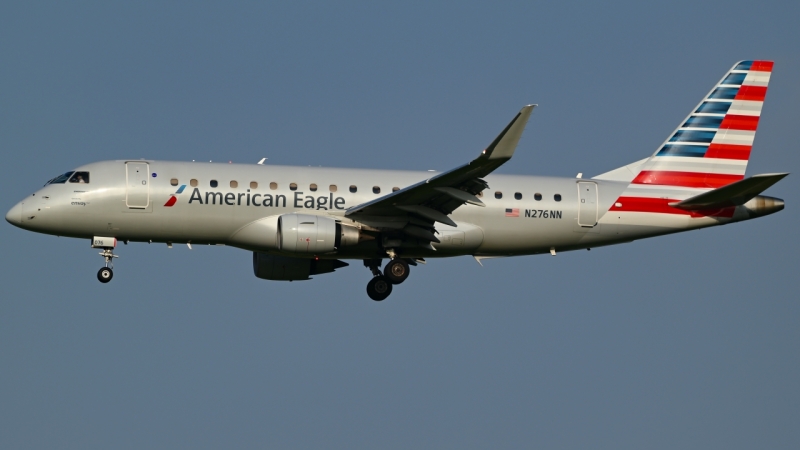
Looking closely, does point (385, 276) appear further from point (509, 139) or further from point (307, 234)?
point (509, 139)

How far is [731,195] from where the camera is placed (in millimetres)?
42969

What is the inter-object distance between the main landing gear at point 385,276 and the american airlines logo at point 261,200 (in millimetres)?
2892

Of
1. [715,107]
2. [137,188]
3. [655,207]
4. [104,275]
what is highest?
[715,107]

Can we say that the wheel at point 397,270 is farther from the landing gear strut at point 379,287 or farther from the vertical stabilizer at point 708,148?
the vertical stabilizer at point 708,148

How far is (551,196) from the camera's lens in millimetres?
43656

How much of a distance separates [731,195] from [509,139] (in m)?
10.7

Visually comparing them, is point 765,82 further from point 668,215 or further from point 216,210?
point 216,210

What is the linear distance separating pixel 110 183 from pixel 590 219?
1680 cm

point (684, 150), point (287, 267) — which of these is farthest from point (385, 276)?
point (684, 150)

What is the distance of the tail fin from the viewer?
149ft

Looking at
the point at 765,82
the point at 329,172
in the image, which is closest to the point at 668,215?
the point at 765,82

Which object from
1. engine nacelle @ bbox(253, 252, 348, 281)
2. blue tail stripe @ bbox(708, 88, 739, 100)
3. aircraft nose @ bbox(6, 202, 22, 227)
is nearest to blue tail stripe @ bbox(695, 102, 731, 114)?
blue tail stripe @ bbox(708, 88, 739, 100)

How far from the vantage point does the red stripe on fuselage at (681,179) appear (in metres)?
45.3

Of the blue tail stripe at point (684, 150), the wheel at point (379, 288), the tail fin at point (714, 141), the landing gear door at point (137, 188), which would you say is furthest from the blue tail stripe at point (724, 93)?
the landing gear door at point (137, 188)
